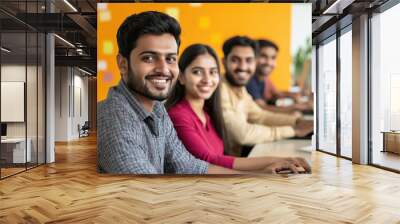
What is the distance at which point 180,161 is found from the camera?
6738mm

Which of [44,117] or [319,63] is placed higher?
[319,63]

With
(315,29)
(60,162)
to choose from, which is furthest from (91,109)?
(315,29)

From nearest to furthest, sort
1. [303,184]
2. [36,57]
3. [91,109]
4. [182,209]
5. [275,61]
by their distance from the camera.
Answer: [182,209] < [303,184] < [275,61] < [36,57] < [91,109]

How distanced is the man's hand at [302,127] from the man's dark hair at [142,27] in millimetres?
2296

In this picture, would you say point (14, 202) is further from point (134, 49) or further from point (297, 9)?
point (297, 9)

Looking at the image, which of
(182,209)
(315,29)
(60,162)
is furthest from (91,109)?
(182,209)

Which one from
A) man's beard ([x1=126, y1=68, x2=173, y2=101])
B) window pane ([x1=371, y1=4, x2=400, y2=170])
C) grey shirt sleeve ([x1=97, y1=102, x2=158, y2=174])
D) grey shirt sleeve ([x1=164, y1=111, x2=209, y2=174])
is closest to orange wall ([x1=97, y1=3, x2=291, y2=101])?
man's beard ([x1=126, y1=68, x2=173, y2=101])

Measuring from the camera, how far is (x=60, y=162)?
9.22 metres

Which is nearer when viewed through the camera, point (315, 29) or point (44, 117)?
point (44, 117)

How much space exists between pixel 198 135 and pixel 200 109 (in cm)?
41

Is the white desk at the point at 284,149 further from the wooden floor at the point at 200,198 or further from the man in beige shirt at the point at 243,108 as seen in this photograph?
the wooden floor at the point at 200,198

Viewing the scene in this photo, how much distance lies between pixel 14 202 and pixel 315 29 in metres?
7.38

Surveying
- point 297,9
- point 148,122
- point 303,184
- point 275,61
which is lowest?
point 303,184

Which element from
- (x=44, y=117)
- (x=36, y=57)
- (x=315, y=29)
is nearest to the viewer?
(x=36, y=57)
